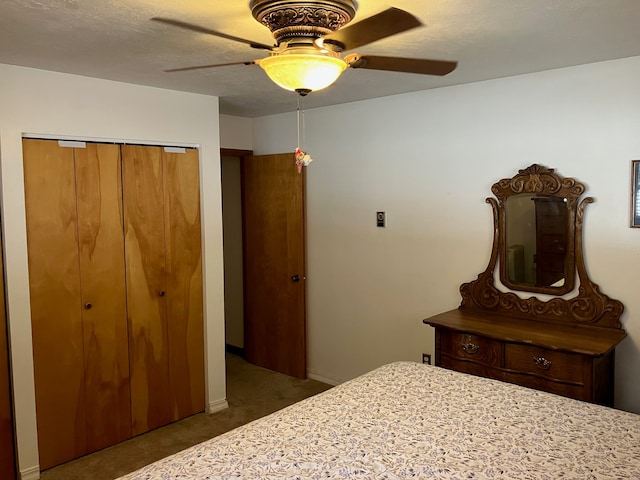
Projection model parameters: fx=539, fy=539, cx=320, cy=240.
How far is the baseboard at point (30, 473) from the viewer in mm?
3121

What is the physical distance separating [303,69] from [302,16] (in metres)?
0.17

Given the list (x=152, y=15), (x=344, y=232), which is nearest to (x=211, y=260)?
(x=344, y=232)

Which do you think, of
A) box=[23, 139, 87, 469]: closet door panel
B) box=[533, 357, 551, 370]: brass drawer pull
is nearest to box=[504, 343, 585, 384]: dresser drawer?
box=[533, 357, 551, 370]: brass drawer pull

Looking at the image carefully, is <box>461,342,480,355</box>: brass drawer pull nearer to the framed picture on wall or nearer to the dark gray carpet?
the framed picture on wall

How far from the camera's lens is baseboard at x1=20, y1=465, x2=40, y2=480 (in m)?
3.12

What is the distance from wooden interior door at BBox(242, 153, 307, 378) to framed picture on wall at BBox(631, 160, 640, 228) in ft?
8.10

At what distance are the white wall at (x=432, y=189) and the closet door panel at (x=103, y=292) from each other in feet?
5.49

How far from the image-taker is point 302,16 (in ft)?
5.87

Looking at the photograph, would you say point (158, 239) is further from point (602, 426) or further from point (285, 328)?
point (602, 426)

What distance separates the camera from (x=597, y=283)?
3105 millimetres

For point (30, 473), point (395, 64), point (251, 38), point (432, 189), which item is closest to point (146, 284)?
point (30, 473)

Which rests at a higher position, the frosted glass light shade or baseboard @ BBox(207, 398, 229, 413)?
the frosted glass light shade

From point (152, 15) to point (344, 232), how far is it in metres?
2.58

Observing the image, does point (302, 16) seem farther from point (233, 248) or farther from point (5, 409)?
point (233, 248)
